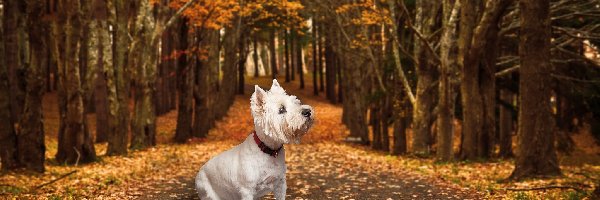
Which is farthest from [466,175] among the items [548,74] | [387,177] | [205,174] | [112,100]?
[112,100]

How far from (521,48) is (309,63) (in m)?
73.9

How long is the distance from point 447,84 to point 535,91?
6.29 m

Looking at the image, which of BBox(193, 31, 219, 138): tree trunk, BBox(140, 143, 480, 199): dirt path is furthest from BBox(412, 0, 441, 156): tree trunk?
BBox(193, 31, 219, 138): tree trunk

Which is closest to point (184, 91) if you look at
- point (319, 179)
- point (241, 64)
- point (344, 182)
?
point (319, 179)

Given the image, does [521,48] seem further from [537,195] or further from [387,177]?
[387,177]

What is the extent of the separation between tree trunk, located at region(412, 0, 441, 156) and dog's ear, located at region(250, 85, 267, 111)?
1531 cm

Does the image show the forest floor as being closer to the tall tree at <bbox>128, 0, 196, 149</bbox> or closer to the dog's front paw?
the tall tree at <bbox>128, 0, 196, 149</bbox>

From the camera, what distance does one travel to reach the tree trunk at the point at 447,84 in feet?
58.1

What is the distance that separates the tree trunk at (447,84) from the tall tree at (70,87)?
1024 cm

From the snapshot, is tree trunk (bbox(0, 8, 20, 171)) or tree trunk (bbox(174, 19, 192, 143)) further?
tree trunk (bbox(174, 19, 192, 143))

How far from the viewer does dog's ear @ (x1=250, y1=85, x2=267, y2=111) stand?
490 cm

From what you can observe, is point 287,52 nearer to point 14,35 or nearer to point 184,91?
point 184,91

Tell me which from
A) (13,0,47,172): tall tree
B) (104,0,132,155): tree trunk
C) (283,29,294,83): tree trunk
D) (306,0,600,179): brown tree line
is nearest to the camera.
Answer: (306,0,600,179): brown tree line

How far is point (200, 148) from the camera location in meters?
24.5
